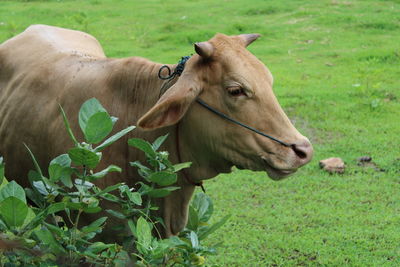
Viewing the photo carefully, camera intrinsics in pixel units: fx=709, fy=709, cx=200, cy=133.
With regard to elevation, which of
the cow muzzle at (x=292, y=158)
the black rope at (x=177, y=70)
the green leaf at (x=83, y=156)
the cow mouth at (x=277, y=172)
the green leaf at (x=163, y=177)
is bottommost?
the cow mouth at (x=277, y=172)

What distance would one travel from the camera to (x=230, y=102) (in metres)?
3.26

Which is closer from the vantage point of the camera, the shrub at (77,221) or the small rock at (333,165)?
the shrub at (77,221)

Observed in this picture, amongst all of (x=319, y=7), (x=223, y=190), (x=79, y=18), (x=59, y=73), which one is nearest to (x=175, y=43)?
(x=79, y=18)

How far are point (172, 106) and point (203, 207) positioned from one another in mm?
903

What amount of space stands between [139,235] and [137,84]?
179cm

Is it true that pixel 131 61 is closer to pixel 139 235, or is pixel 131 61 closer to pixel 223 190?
pixel 139 235

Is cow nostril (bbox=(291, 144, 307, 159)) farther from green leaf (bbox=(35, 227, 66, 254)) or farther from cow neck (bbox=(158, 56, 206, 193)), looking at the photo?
A: green leaf (bbox=(35, 227, 66, 254))

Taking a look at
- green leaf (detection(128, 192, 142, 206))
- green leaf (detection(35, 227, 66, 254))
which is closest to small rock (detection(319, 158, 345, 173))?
green leaf (detection(128, 192, 142, 206))

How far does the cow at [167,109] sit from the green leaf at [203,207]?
79cm

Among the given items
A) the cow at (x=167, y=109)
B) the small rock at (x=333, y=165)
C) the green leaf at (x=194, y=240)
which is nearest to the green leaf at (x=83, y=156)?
the green leaf at (x=194, y=240)

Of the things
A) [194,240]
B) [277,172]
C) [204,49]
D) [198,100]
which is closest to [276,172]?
[277,172]

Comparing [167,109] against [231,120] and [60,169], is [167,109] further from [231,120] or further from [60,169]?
[60,169]

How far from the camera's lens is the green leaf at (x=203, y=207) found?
93.7 inches

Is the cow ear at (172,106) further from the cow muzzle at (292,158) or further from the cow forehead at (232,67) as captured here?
the cow muzzle at (292,158)
